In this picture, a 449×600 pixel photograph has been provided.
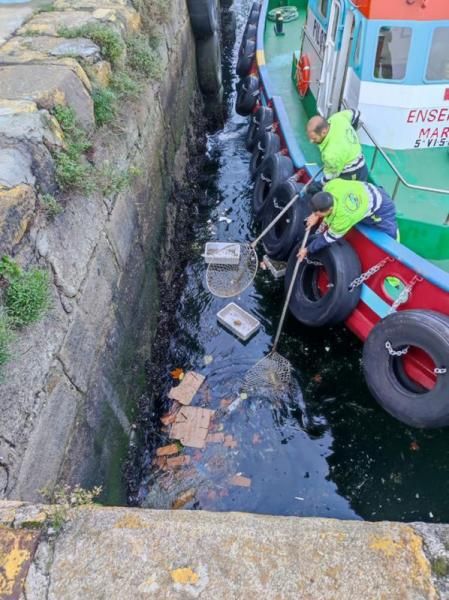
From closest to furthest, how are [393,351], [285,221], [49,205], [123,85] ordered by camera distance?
[49,205] → [393,351] → [123,85] → [285,221]

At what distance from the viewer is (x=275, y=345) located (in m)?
5.02

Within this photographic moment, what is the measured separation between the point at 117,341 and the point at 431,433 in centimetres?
311

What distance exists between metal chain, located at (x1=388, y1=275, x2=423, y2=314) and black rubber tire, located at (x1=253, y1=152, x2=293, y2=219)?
7.81ft

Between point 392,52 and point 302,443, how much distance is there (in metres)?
3.95

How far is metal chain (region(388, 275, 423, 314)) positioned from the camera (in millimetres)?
3914

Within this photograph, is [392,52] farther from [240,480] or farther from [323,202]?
[240,480]

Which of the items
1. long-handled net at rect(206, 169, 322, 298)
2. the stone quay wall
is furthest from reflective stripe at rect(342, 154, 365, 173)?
the stone quay wall

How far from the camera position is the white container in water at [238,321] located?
5.31m

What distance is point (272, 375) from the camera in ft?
16.0

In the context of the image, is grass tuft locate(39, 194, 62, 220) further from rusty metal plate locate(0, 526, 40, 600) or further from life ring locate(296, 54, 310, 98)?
life ring locate(296, 54, 310, 98)

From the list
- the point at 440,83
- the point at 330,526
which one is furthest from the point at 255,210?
the point at 330,526

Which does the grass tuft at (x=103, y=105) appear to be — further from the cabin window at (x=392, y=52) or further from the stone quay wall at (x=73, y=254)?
the cabin window at (x=392, y=52)

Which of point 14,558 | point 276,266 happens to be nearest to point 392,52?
point 276,266

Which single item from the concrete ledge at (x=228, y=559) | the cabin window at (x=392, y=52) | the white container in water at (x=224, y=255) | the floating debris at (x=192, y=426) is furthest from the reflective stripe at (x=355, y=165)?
the concrete ledge at (x=228, y=559)
